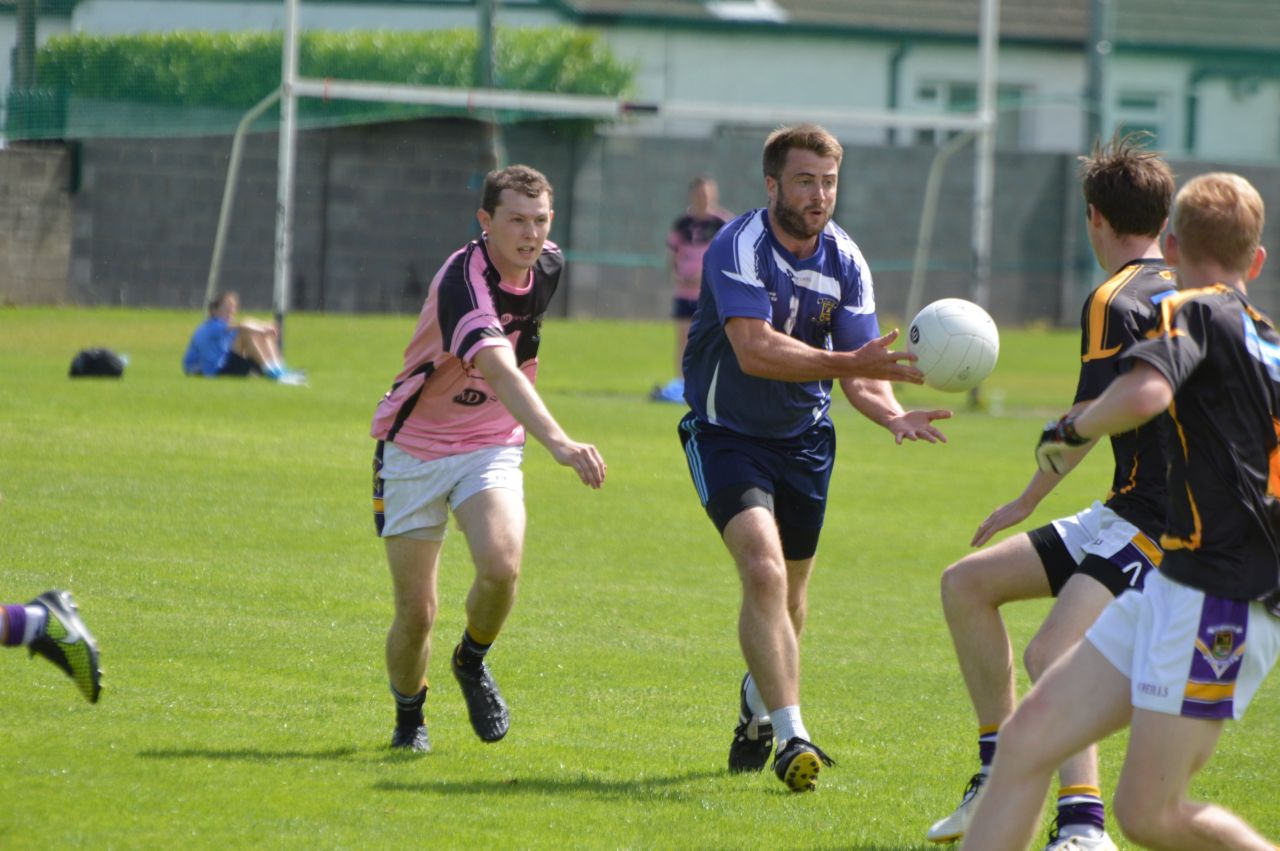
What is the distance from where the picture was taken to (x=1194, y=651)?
408 centimetres

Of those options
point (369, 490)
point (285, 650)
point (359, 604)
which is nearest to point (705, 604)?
point (359, 604)

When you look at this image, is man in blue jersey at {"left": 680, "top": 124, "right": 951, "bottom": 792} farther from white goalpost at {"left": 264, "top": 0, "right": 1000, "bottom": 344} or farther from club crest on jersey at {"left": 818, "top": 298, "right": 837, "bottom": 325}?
white goalpost at {"left": 264, "top": 0, "right": 1000, "bottom": 344}

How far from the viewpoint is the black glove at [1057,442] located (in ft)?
13.8

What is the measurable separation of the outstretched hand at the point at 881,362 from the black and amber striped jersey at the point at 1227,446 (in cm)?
181

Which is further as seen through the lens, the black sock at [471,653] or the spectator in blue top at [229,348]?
the spectator in blue top at [229,348]

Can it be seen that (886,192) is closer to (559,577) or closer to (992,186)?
(992,186)

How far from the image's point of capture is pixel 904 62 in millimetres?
27312

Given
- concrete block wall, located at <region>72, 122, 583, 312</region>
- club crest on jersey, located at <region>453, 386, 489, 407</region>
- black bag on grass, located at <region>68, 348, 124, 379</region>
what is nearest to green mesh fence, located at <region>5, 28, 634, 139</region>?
concrete block wall, located at <region>72, 122, 583, 312</region>

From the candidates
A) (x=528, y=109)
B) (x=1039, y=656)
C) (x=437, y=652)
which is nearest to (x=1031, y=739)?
(x=1039, y=656)

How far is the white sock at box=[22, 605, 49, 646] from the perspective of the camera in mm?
5484

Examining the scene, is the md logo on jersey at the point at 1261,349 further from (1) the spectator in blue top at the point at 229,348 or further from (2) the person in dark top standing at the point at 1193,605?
(1) the spectator in blue top at the point at 229,348

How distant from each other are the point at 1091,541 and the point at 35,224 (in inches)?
744

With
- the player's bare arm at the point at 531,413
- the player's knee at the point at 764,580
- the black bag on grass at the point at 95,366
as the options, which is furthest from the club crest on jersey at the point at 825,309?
the black bag on grass at the point at 95,366

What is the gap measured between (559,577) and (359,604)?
1.43 metres
